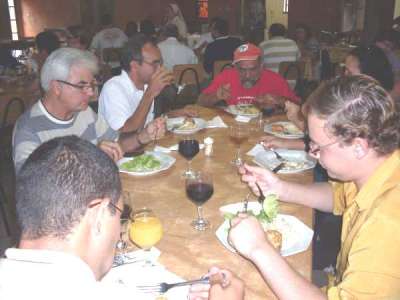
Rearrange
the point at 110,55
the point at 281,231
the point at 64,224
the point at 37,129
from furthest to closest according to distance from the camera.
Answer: the point at 110,55, the point at 37,129, the point at 281,231, the point at 64,224

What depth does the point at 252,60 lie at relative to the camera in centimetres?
380

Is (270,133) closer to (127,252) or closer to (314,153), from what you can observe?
(314,153)

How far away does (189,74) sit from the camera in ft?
18.8

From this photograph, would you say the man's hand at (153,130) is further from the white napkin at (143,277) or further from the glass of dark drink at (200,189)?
the white napkin at (143,277)

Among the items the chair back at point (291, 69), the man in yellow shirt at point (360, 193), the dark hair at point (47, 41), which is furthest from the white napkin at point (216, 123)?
the dark hair at point (47, 41)

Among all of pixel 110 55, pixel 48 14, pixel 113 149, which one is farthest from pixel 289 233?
pixel 48 14

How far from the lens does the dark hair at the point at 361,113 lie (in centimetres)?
133

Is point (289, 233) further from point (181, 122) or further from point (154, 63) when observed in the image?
point (154, 63)

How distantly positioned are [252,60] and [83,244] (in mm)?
3057

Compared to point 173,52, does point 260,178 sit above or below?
below

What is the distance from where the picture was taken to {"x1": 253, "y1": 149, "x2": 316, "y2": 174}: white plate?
7.49 ft

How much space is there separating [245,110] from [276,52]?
334 cm

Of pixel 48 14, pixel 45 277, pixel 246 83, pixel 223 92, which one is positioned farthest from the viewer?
pixel 48 14

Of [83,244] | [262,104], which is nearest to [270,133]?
[262,104]
